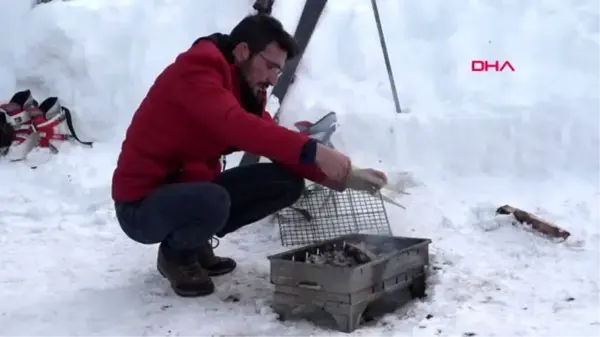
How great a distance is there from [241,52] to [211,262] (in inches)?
38.6

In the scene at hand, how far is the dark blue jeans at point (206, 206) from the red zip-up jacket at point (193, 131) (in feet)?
0.30

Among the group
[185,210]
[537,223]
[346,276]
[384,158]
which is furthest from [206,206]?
[384,158]

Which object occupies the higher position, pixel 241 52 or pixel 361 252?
pixel 241 52

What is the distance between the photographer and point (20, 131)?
521 cm

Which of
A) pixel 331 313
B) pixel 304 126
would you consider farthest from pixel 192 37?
pixel 331 313

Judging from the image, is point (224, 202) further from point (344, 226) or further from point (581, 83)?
point (581, 83)

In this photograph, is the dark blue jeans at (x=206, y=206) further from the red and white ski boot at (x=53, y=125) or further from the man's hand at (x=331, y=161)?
the red and white ski boot at (x=53, y=125)

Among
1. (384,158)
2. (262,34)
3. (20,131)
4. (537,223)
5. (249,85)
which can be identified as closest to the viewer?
(262,34)

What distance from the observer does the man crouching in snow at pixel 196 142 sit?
2.61m

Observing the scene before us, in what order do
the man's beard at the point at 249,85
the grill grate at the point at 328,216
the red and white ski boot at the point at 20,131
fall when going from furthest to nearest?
the red and white ski boot at the point at 20,131, the grill grate at the point at 328,216, the man's beard at the point at 249,85

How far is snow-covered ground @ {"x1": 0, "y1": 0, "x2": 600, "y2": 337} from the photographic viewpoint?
2809 mm

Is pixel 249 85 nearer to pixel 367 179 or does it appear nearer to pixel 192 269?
pixel 367 179

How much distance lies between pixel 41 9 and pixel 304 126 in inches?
129

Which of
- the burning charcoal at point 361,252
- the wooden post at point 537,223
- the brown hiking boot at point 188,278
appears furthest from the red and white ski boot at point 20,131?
the wooden post at point 537,223
